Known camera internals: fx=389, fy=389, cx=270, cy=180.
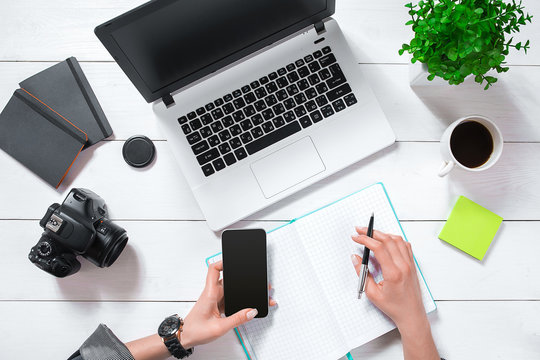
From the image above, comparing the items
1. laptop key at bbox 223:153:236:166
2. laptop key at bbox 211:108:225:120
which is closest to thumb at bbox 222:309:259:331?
laptop key at bbox 223:153:236:166

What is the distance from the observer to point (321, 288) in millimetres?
861

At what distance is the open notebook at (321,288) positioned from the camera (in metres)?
0.85

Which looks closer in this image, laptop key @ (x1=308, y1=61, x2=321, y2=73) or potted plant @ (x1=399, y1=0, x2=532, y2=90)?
potted plant @ (x1=399, y1=0, x2=532, y2=90)

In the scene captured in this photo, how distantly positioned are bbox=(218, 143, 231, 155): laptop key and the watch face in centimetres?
37

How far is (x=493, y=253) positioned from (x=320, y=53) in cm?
60

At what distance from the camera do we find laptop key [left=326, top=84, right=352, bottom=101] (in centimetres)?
86

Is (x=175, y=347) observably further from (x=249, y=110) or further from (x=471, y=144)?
(x=471, y=144)

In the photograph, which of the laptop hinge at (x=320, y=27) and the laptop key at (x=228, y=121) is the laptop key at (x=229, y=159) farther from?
the laptop hinge at (x=320, y=27)

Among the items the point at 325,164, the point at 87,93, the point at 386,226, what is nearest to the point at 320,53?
the point at 325,164

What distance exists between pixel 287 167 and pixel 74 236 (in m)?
0.47

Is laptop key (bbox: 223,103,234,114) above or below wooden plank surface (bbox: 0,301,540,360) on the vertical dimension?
above

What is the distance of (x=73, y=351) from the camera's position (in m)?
0.90

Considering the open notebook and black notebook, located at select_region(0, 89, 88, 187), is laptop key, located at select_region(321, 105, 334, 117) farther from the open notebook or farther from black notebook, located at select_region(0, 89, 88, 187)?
black notebook, located at select_region(0, 89, 88, 187)

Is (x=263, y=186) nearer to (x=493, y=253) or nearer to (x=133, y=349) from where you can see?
(x=133, y=349)
